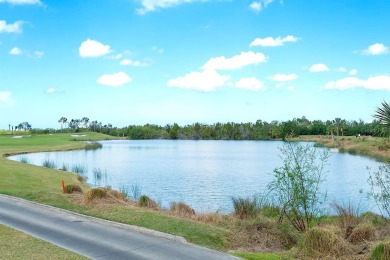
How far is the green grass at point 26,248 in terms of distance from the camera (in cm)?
1070

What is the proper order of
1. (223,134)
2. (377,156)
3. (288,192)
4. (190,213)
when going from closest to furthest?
(288,192), (190,213), (377,156), (223,134)

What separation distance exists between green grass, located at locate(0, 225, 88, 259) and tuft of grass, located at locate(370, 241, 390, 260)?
23.4ft

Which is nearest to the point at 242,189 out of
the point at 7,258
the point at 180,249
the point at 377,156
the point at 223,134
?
the point at 180,249

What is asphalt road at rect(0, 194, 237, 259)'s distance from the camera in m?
11.4

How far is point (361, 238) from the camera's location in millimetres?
13016

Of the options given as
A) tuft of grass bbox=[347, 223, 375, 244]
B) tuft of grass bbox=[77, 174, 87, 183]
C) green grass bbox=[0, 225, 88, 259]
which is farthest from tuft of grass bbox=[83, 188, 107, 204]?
tuft of grass bbox=[77, 174, 87, 183]

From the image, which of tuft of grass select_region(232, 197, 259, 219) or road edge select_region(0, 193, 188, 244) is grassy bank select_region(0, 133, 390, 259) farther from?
road edge select_region(0, 193, 188, 244)

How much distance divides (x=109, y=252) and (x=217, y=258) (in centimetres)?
292

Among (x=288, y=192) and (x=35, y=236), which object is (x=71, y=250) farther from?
(x=288, y=192)

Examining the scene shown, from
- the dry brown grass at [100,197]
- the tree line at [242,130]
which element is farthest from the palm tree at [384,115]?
the tree line at [242,130]

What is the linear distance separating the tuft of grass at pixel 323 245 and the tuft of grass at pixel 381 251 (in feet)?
3.66

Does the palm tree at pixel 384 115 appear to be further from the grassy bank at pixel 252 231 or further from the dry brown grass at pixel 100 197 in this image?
the dry brown grass at pixel 100 197

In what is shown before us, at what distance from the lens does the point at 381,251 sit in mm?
9828

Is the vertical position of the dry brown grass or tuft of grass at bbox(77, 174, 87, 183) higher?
the dry brown grass
